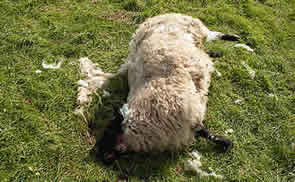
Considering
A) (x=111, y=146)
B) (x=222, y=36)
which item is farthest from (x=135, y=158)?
(x=222, y=36)

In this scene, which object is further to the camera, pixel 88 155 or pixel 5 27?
pixel 5 27

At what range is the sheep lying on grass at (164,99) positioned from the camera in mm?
3496

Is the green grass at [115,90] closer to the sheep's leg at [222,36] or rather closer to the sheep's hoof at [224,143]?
the sheep's hoof at [224,143]

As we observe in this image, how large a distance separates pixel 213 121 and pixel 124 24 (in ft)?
9.76

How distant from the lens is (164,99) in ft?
11.6

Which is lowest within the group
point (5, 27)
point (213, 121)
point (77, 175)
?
point (77, 175)

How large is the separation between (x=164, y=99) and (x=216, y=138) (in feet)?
3.27

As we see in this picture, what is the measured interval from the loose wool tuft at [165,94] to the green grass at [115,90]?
0.98 feet

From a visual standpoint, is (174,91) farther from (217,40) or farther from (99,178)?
(217,40)

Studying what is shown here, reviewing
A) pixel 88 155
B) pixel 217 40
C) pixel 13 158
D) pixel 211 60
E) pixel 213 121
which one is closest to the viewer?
pixel 13 158

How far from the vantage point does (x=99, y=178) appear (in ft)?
11.1

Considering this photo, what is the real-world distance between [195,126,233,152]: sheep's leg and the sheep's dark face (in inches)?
43.3

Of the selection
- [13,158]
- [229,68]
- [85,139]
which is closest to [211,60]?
[229,68]

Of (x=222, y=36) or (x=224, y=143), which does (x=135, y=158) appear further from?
(x=222, y=36)
